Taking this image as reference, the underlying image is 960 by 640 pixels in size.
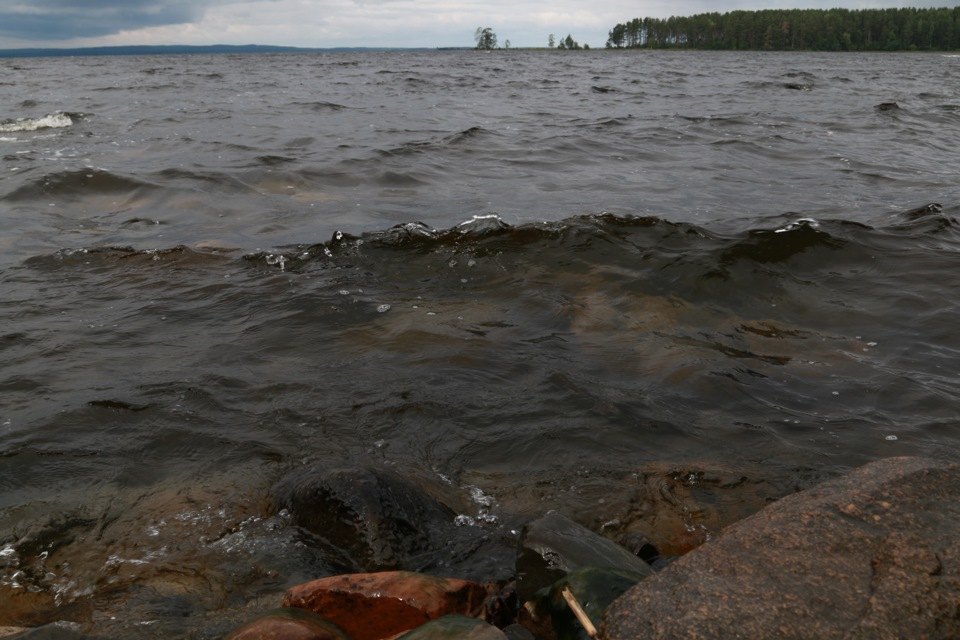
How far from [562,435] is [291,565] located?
5.56ft

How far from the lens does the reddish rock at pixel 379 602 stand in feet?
8.52

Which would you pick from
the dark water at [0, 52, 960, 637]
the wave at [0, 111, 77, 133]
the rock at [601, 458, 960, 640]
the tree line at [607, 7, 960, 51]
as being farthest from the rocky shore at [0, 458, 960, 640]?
the tree line at [607, 7, 960, 51]

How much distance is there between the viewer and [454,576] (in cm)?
296

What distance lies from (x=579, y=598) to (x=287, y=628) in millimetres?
966

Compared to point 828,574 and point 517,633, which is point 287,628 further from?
point 828,574

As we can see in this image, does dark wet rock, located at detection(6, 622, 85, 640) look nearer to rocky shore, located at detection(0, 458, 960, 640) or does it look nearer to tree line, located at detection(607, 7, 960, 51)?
rocky shore, located at detection(0, 458, 960, 640)

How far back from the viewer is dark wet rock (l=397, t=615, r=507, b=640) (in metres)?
2.15

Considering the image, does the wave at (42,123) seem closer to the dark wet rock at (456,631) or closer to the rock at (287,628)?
the rock at (287,628)

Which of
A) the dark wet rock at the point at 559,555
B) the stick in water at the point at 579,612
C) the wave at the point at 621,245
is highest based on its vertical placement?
the wave at the point at 621,245

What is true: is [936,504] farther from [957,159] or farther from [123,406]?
[957,159]

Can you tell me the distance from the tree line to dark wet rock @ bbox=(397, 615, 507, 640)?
127 meters

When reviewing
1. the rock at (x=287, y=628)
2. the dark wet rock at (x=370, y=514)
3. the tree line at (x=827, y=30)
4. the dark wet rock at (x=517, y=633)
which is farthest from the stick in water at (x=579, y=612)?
the tree line at (x=827, y=30)

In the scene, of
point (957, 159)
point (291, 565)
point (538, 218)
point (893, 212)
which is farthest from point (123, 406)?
point (957, 159)

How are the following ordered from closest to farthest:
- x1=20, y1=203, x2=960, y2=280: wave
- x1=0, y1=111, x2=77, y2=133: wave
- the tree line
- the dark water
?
the dark water, x1=20, y1=203, x2=960, y2=280: wave, x1=0, y1=111, x2=77, y2=133: wave, the tree line
